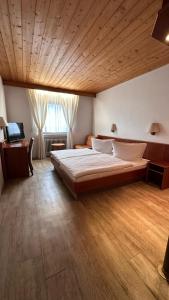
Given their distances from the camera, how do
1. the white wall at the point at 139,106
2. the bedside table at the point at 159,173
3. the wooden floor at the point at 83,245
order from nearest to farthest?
1. the wooden floor at the point at 83,245
2. the bedside table at the point at 159,173
3. the white wall at the point at 139,106

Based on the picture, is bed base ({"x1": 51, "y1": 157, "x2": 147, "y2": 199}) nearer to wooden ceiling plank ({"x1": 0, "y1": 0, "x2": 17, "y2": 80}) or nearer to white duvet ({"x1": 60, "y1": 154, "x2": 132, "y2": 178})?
white duvet ({"x1": 60, "y1": 154, "x2": 132, "y2": 178})

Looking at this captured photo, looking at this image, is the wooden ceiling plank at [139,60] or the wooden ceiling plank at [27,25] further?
the wooden ceiling plank at [139,60]

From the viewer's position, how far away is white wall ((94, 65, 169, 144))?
3.05 metres

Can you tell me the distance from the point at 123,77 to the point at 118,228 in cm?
363

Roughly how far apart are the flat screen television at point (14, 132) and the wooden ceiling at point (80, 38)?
1424mm

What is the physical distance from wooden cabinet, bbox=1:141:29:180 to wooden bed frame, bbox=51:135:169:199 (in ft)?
3.40

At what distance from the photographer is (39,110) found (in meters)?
4.86

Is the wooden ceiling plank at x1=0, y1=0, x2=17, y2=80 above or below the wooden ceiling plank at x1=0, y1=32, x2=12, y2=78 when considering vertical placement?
below

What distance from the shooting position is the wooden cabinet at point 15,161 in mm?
3143

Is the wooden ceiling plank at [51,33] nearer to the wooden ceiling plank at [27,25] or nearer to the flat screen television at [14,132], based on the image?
the wooden ceiling plank at [27,25]

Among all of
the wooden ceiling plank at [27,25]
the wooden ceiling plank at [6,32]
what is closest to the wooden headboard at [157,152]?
the wooden ceiling plank at [27,25]

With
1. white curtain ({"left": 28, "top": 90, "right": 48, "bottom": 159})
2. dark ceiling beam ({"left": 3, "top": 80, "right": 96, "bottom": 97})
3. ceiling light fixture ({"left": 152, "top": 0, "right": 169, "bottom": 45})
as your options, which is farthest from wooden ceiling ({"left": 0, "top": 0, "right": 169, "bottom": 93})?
white curtain ({"left": 28, "top": 90, "right": 48, "bottom": 159})

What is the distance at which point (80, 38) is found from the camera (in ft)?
6.56

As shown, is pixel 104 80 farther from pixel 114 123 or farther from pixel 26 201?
pixel 26 201
